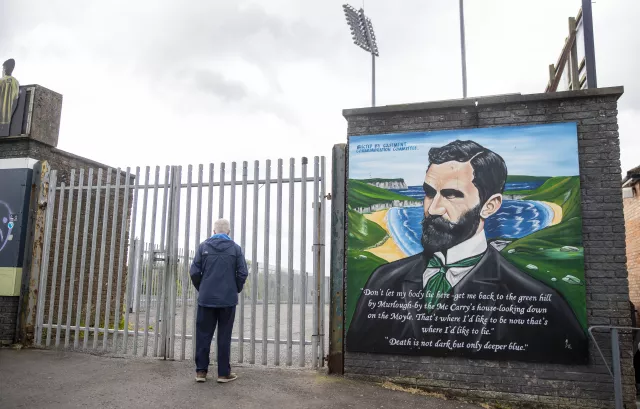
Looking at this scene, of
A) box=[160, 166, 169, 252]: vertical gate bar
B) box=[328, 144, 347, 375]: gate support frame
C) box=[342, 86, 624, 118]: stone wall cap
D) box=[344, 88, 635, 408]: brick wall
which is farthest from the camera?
box=[160, 166, 169, 252]: vertical gate bar

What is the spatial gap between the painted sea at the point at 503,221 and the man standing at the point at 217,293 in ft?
5.92

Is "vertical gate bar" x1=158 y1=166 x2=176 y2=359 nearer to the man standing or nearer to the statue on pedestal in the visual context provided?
the man standing

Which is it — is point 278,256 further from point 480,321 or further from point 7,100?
point 7,100

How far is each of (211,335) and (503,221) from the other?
3352mm

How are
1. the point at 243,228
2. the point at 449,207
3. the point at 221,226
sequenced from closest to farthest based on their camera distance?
the point at 449,207 < the point at 221,226 < the point at 243,228

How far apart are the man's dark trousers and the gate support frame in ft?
3.77

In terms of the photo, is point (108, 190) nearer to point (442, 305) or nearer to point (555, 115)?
point (442, 305)

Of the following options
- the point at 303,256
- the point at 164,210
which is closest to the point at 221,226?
the point at 303,256

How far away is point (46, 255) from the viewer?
7152 mm

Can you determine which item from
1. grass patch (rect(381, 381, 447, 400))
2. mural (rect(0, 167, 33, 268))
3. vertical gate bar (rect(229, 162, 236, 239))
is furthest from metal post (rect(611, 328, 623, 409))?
mural (rect(0, 167, 33, 268))

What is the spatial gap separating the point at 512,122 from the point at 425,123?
0.94 metres

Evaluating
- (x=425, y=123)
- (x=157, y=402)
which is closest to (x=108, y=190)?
(x=157, y=402)

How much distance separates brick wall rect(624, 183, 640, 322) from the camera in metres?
9.95

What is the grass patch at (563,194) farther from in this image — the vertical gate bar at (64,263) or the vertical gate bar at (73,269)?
the vertical gate bar at (64,263)
